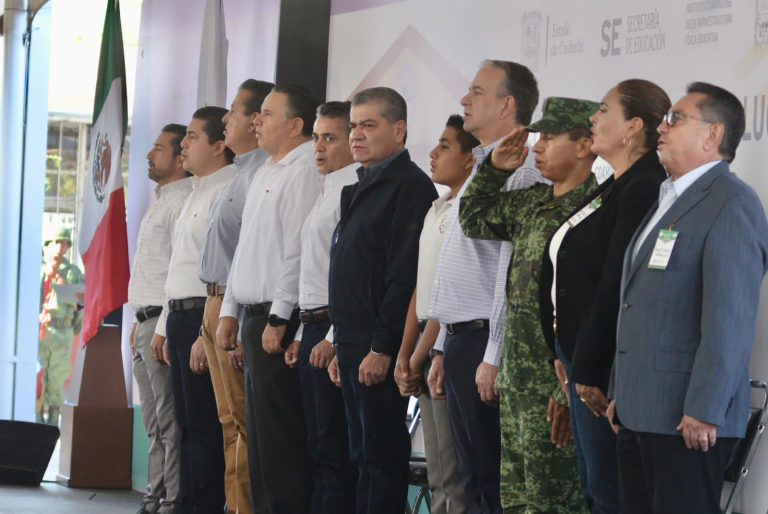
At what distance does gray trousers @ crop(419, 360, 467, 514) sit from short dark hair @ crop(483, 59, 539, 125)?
0.87 meters

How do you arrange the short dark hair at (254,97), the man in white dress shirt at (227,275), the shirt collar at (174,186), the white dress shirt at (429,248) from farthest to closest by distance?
the shirt collar at (174,186), the short dark hair at (254,97), the man in white dress shirt at (227,275), the white dress shirt at (429,248)

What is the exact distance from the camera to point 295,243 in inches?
202

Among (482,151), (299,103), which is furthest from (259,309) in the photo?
(482,151)

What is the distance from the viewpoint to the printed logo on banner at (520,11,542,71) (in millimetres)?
4945

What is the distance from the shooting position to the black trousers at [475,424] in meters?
4.01

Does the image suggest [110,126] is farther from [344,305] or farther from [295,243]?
[344,305]

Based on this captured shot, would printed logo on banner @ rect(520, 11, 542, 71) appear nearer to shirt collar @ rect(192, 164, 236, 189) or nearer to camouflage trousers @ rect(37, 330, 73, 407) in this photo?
shirt collar @ rect(192, 164, 236, 189)

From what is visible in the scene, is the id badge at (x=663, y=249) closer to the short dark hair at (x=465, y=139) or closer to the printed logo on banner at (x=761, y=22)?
the printed logo on banner at (x=761, y=22)

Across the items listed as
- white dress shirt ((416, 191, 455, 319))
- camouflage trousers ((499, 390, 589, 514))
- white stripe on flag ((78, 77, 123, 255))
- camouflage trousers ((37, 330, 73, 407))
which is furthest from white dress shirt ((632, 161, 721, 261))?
camouflage trousers ((37, 330, 73, 407))

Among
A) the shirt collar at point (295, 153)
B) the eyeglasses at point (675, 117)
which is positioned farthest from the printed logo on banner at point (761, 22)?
the shirt collar at point (295, 153)

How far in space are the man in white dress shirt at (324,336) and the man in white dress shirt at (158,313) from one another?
1419 mm

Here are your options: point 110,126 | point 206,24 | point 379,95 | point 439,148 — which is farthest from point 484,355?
point 110,126

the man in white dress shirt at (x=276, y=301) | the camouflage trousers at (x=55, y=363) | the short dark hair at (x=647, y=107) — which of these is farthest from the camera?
the camouflage trousers at (x=55, y=363)

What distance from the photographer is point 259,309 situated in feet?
17.2
